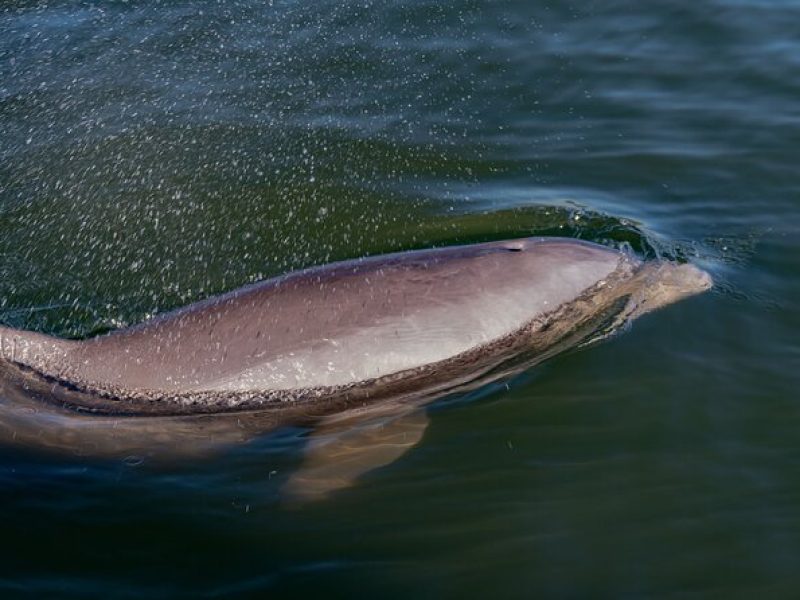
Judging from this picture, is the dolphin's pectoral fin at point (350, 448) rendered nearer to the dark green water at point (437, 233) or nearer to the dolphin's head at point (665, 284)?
the dark green water at point (437, 233)

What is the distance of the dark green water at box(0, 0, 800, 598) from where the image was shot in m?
4.58

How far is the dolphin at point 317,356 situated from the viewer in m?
5.36

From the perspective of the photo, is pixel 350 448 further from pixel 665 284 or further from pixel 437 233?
pixel 437 233

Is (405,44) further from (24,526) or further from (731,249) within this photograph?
(24,526)

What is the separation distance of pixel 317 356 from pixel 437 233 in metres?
2.14

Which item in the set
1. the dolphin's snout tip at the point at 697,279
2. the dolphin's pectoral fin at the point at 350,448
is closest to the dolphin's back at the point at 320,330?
the dolphin's pectoral fin at the point at 350,448

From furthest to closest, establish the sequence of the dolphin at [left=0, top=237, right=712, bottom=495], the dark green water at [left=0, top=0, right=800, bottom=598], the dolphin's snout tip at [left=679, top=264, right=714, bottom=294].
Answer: the dolphin's snout tip at [left=679, top=264, right=714, bottom=294] → the dolphin at [left=0, top=237, right=712, bottom=495] → the dark green water at [left=0, top=0, right=800, bottom=598]

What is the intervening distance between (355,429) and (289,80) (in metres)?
5.33

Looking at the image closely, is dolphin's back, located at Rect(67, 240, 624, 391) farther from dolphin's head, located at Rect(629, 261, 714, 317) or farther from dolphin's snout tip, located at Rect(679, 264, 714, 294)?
dolphin's snout tip, located at Rect(679, 264, 714, 294)

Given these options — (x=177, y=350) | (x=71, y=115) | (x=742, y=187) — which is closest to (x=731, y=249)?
(x=742, y=187)

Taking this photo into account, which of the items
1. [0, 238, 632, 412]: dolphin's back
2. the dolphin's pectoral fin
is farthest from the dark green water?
[0, 238, 632, 412]: dolphin's back

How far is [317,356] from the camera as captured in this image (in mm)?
5633

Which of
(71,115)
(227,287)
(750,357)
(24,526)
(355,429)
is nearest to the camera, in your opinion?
(24,526)

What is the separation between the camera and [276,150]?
8.81m
